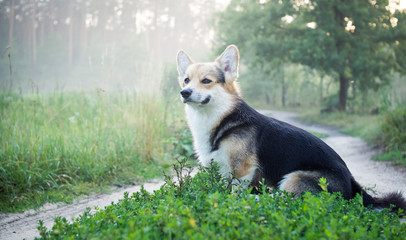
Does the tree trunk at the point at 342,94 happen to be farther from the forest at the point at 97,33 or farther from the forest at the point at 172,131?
the forest at the point at 97,33

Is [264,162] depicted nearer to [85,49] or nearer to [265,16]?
[265,16]

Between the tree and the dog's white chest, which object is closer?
the dog's white chest

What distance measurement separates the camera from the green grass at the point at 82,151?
4902 mm

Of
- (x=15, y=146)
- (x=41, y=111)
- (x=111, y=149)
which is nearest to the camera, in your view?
(x=15, y=146)

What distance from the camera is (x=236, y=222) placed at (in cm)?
216

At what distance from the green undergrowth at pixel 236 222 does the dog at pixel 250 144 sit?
55cm

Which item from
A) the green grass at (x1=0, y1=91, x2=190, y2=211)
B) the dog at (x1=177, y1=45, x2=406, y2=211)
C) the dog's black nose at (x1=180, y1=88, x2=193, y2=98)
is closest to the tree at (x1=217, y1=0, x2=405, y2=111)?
the green grass at (x1=0, y1=91, x2=190, y2=211)

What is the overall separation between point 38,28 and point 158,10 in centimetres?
1169

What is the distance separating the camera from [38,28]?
27016 mm

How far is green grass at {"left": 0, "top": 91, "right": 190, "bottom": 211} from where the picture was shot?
4902 mm

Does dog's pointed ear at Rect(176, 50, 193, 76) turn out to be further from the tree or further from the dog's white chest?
the tree

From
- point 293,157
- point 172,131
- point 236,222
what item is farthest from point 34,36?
point 236,222

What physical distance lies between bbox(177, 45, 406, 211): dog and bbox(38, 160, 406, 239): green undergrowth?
0.55 metres

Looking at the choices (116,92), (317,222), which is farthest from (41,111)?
(317,222)
